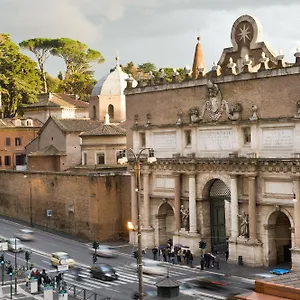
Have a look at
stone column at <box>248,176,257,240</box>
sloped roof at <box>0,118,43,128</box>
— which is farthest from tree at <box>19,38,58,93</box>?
stone column at <box>248,176,257,240</box>

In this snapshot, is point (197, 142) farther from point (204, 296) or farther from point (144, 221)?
point (204, 296)

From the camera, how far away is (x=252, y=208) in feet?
147

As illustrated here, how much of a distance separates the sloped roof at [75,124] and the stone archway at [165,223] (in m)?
20.1

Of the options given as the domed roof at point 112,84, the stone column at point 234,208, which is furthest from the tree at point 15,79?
the stone column at point 234,208

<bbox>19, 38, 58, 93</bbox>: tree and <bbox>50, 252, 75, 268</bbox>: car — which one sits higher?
<bbox>19, 38, 58, 93</bbox>: tree

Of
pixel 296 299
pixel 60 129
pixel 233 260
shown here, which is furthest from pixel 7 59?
pixel 296 299

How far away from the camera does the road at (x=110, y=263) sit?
38525mm

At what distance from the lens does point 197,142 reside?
49250 mm

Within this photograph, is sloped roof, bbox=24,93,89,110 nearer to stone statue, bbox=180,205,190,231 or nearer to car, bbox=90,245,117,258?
car, bbox=90,245,117,258

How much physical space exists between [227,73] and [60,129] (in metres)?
27.6

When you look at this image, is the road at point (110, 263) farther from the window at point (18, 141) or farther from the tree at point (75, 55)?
the tree at point (75, 55)

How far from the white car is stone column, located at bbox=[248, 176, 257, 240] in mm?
6248

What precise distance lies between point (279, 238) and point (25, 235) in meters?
24.6

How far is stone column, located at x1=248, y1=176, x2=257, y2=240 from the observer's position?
4456 centimetres
